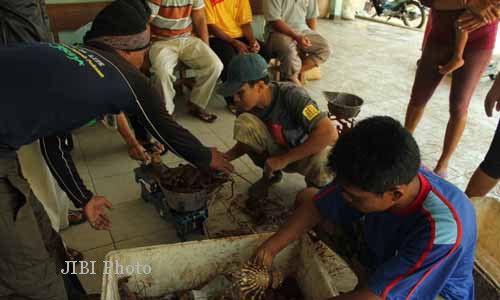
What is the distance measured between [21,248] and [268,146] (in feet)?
4.45

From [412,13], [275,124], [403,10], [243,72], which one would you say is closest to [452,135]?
[275,124]

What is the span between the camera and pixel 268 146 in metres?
2.22

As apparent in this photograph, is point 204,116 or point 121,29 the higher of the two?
point 121,29

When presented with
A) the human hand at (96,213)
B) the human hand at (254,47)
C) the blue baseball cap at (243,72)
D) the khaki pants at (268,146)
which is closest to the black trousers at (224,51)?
the human hand at (254,47)

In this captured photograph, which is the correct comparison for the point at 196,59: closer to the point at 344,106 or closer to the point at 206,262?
the point at 344,106

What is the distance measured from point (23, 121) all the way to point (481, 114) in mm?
3936

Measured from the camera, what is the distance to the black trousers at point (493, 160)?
5.72 ft

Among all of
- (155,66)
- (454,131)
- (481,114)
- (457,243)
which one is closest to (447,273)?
(457,243)

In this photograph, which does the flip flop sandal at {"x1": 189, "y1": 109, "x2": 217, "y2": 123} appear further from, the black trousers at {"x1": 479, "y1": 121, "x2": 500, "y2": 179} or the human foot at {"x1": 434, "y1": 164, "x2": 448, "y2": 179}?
the black trousers at {"x1": 479, "y1": 121, "x2": 500, "y2": 179}

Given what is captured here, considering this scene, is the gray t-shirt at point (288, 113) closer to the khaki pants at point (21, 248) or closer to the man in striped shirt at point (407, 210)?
the man in striped shirt at point (407, 210)

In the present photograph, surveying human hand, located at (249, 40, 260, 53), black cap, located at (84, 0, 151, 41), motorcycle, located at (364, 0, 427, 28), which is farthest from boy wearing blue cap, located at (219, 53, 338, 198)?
motorcycle, located at (364, 0, 427, 28)

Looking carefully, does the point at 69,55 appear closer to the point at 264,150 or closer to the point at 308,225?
the point at 308,225

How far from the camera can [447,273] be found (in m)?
1.04

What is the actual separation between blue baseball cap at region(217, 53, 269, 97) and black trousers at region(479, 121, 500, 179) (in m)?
1.15
